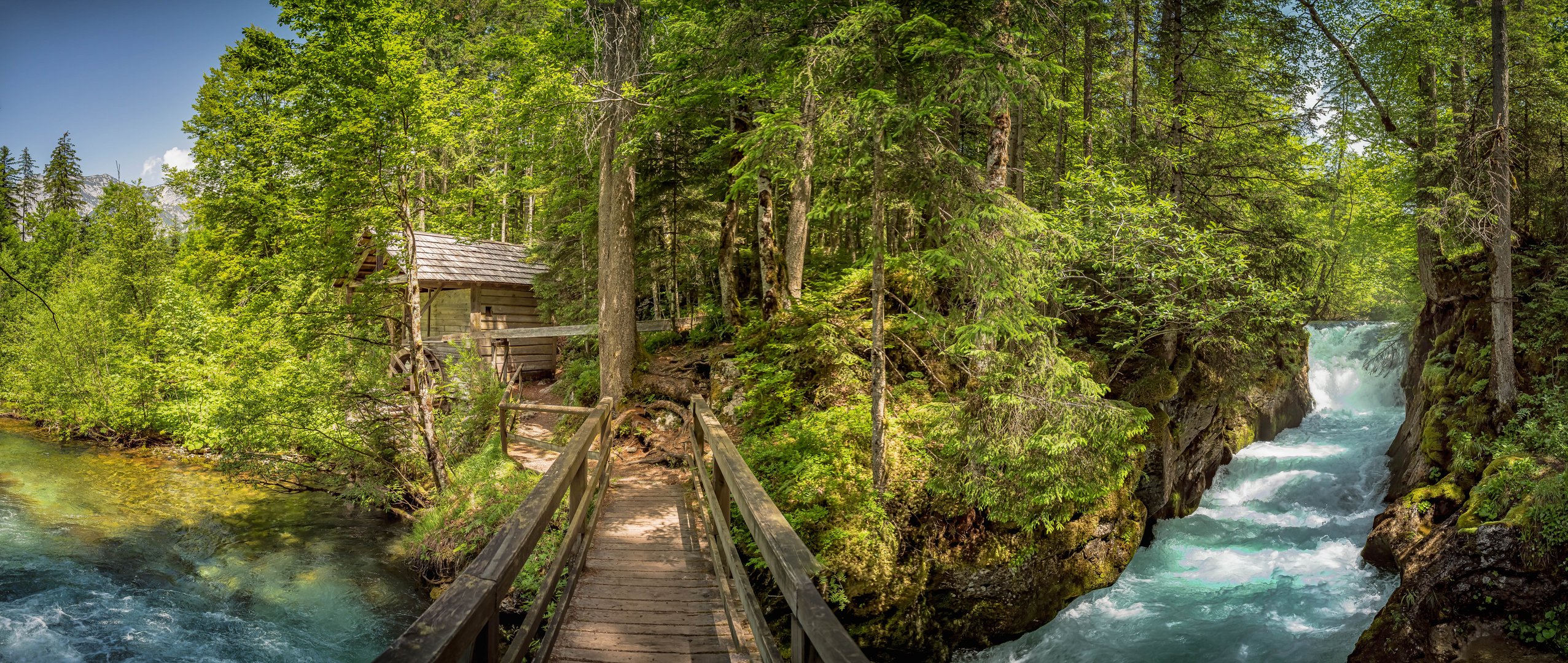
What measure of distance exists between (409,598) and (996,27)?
34.3 feet

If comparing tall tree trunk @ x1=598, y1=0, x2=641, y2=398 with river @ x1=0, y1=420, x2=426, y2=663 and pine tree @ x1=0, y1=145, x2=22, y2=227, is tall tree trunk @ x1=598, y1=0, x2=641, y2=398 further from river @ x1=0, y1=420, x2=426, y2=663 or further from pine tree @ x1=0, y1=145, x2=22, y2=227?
pine tree @ x1=0, y1=145, x2=22, y2=227

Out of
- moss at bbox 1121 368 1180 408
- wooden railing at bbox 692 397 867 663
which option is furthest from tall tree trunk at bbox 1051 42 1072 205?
wooden railing at bbox 692 397 867 663

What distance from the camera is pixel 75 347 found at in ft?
66.6

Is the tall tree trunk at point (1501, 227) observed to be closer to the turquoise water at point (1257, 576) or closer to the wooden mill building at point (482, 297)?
the turquoise water at point (1257, 576)

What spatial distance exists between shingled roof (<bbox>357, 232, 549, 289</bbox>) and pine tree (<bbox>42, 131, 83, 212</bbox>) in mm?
36159

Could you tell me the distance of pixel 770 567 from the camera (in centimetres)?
357

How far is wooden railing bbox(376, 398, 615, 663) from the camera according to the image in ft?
7.71

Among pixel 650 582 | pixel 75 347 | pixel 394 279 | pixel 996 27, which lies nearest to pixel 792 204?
pixel 996 27

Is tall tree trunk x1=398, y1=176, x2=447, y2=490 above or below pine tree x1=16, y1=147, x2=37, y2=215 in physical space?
below

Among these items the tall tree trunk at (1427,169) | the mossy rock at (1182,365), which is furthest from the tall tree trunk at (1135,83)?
the tall tree trunk at (1427,169)

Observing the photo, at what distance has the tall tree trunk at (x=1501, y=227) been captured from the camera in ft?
34.3

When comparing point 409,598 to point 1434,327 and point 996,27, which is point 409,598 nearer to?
point 996,27

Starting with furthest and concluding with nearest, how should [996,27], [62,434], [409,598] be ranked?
[62,434], [409,598], [996,27]

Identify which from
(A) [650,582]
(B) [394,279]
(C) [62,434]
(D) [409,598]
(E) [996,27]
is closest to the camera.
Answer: (A) [650,582]
